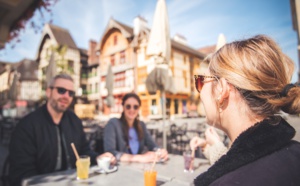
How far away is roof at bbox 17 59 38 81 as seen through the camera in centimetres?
3167

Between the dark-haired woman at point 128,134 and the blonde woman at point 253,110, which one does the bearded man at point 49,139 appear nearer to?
the dark-haired woman at point 128,134

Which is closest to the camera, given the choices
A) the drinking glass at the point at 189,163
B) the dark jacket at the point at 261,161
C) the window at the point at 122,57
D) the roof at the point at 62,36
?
the dark jacket at the point at 261,161

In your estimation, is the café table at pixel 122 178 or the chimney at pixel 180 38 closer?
the café table at pixel 122 178

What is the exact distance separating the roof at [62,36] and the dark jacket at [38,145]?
30.3 meters

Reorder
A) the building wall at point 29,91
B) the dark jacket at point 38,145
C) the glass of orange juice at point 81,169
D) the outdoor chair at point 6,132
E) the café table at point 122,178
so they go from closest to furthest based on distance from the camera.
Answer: the café table at point 122,178 < the glass of orange juice at point 81,169 < the dark jacket at point 38,145 < the outdoor chair at point 6,132 < the building wall at point 29,91

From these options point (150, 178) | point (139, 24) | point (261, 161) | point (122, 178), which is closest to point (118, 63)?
point (139, 24)

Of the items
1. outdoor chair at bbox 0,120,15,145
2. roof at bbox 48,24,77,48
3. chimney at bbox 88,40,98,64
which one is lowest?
outdoor chair at bbox 0,120,15,145

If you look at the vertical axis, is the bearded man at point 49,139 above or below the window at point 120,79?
below

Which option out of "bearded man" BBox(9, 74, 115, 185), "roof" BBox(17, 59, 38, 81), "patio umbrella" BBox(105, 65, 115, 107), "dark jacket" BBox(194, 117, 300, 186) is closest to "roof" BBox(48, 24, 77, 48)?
"roof" BBox(17, 59, 38, 81)

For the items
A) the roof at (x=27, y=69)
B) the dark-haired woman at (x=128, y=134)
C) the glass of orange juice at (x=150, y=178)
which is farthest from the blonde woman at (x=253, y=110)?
the roof at (x=27, y=69)

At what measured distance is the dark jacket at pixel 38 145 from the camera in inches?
80.7

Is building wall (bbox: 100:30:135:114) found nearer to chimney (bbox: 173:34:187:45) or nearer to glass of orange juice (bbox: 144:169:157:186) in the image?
chimney (bbox: 173:34:187:45)

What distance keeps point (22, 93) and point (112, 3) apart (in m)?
27.9

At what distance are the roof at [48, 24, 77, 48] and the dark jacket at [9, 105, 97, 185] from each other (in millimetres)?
30282
